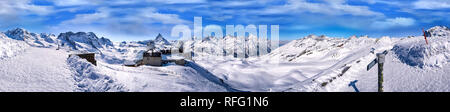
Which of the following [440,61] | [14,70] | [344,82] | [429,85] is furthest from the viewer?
[344,82]

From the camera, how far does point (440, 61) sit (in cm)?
1966

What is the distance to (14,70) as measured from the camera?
21062 millimetres

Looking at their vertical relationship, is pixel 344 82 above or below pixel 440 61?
below

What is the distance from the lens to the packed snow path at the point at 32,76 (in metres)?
18.5

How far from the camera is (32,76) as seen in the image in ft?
67.9

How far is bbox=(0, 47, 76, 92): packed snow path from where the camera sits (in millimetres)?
18531
